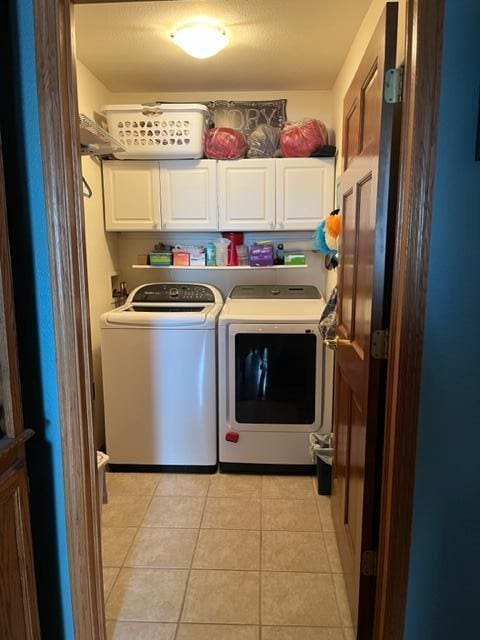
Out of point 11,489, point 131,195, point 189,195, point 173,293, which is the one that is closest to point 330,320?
point 173,293

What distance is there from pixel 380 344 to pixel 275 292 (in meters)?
1.86

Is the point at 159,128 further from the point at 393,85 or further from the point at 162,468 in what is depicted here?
the point at 162,468

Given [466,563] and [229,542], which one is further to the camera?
[229,542]

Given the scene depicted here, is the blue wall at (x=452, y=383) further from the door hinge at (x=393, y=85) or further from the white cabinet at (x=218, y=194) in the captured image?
the white cabinet at (x=218, y=194)

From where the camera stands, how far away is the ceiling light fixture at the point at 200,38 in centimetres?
216

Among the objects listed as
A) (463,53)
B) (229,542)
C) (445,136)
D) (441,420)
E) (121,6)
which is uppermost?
(121,6)

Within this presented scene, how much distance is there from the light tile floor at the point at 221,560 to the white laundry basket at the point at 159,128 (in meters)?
2.05

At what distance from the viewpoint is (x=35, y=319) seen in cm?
121

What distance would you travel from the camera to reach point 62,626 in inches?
52.5

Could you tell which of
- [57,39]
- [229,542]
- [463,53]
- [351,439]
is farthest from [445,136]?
[229,542]

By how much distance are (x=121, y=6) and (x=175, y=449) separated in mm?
2294

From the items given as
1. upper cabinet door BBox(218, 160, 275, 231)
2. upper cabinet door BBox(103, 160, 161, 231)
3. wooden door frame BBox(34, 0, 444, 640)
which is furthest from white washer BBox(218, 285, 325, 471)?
wooden door frame BBox(34, 0, 444, 640)

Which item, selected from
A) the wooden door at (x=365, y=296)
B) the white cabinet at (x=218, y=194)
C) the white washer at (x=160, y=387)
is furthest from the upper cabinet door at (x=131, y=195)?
the wooden door at (x=365, y=296)

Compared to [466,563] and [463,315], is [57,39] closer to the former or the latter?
[463,315]
